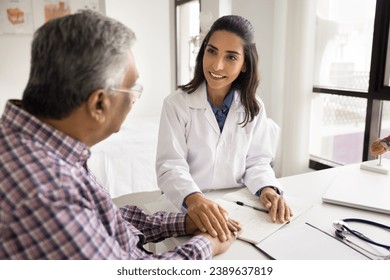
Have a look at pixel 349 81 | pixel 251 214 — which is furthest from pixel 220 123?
pixel 349 81

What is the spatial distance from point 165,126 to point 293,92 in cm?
174

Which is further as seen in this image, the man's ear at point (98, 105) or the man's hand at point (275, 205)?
the man's hand at point (275, 205)

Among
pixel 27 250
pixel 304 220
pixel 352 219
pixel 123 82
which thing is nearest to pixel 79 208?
pixel 27 250

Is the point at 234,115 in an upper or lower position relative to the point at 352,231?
upper

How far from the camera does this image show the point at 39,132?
24.2 inches

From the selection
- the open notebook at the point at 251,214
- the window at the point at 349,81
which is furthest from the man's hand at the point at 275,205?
the window at the point at 349,81

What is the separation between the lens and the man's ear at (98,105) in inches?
25.0

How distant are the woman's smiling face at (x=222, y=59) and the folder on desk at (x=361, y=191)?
1.76ft

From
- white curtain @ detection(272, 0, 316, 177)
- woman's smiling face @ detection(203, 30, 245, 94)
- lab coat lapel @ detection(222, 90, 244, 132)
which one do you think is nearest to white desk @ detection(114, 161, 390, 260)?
lab coat lapel @ detection(222, 90, 244, 132)

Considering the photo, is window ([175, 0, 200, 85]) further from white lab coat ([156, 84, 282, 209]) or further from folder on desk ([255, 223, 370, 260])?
folder on desk ([255, 223, 370, 260])

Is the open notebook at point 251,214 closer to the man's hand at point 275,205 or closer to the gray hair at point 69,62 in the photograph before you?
the man's hand at point 275,205

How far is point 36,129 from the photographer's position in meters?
0.61

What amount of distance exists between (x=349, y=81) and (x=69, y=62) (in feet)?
8.10

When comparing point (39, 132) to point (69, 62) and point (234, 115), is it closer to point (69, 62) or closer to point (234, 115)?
point (69, 62)
